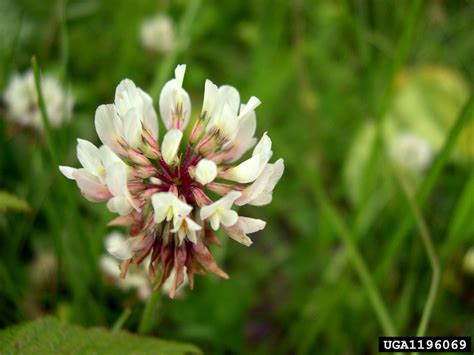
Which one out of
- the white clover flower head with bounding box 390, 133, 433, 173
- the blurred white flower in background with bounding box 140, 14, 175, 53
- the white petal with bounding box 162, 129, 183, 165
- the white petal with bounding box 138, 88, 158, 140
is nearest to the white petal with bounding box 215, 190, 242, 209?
the white petal with bounding box 162, 129, 183, 165

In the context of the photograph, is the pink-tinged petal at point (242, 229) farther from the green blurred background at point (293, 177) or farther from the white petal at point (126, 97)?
the green blurred background at point (293, 177)

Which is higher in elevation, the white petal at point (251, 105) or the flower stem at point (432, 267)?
the white petal at point (251, 105)

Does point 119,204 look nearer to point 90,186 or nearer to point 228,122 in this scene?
point 90,186

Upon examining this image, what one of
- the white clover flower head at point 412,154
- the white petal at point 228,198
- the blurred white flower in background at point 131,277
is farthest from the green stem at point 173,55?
the white clover flower head at point 412,154

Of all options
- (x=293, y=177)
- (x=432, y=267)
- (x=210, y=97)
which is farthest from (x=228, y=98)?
(x=293, y=177)

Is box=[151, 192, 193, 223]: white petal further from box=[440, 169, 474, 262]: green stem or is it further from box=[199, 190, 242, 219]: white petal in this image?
box=[440, 169, 474, 262]: green stem

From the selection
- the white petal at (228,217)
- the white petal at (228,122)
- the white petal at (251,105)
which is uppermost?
the white petal at (251,105)

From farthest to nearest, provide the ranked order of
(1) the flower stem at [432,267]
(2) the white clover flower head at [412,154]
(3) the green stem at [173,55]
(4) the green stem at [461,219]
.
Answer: (2) the white clover flower head at [412,154]
(3) the green stem at [173,55]
(4) the green stem at [461,219]
(1) the flower stem at [432,267]

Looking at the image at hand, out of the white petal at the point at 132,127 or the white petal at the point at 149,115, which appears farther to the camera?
the white petal at the point at 149,115
